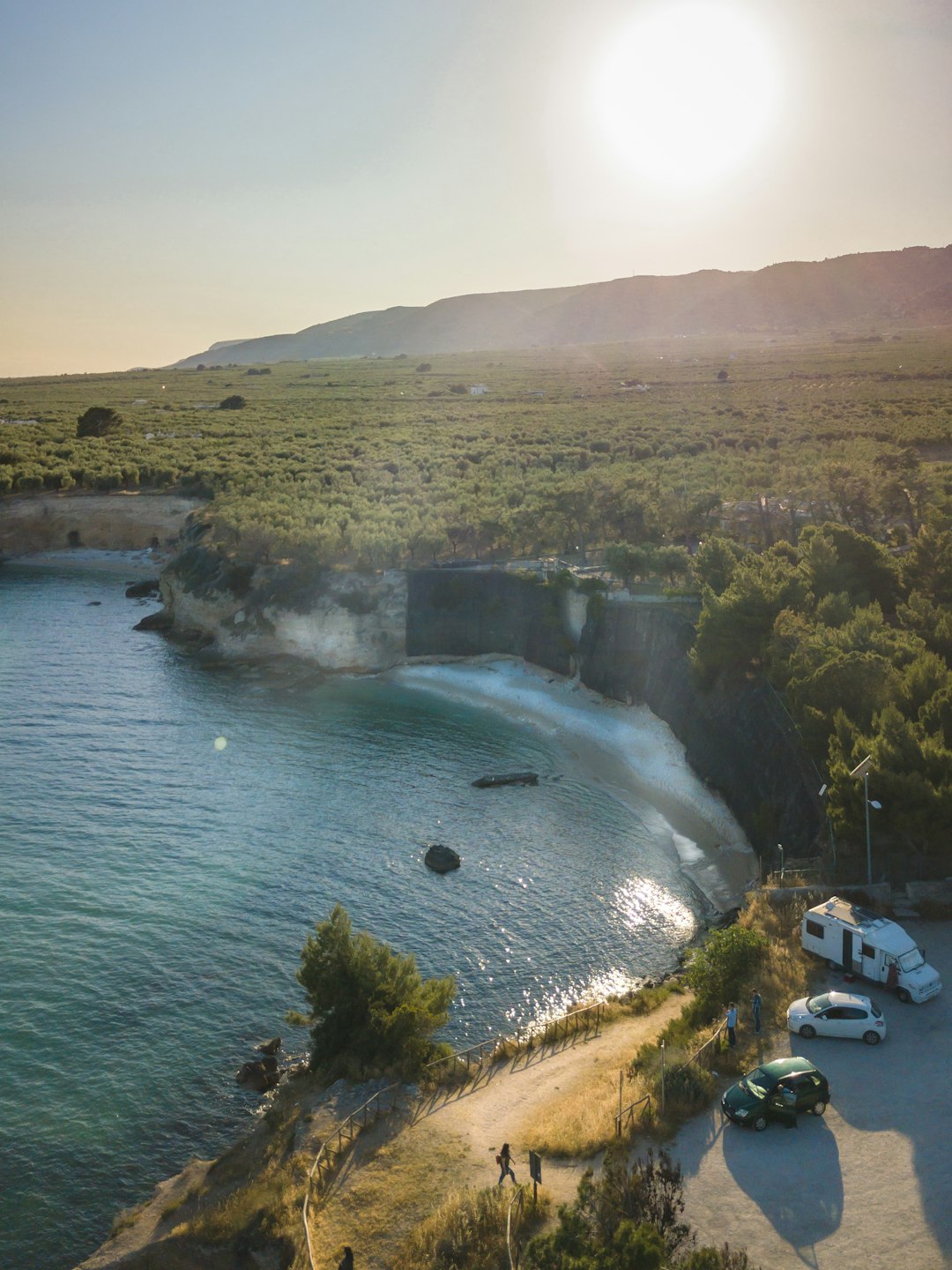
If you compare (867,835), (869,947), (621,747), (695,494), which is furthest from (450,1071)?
(695,494)

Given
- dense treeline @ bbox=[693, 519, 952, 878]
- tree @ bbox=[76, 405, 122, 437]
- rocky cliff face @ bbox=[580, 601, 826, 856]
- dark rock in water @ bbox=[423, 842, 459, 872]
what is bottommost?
dark rock in water @ bbox=[423, 842, 459, 872]

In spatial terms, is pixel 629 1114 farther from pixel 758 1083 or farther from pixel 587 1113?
pixel 758 1083

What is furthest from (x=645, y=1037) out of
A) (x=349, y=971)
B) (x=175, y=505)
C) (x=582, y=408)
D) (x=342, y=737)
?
(x=582, y=408)

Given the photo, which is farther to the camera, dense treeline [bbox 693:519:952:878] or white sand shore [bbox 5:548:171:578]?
white sand shore [bbox 5:548:171:578]

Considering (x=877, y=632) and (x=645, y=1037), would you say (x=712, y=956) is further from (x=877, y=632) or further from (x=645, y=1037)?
(x=877, y=632)

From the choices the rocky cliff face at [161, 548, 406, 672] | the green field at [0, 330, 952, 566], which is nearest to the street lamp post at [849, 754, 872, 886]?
the green field at [0, 330, 952, 566]

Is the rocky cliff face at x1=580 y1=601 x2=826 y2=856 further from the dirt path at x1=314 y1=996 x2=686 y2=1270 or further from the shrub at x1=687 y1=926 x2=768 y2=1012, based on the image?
the dirt path at x1=314 y1=996 x2=686 y2=1270
